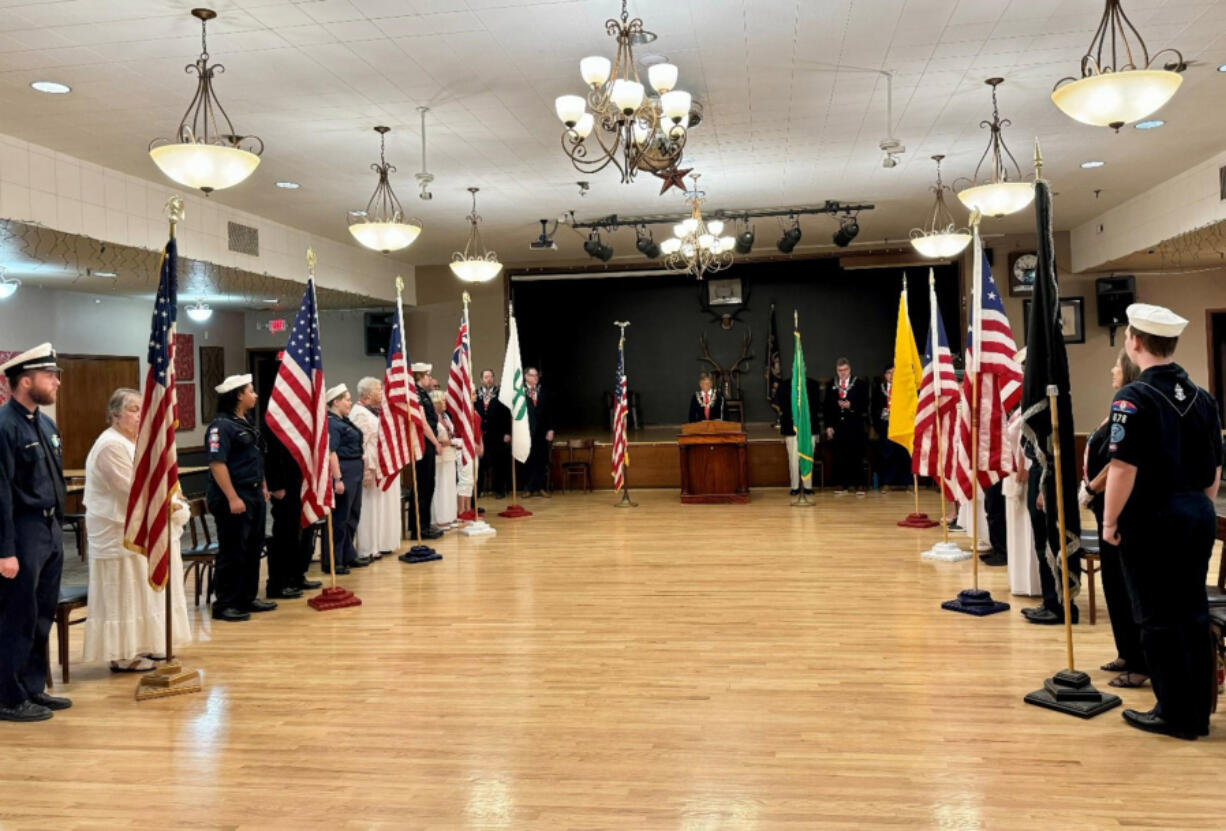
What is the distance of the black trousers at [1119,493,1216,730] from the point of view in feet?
11.4

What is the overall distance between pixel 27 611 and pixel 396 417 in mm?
3980

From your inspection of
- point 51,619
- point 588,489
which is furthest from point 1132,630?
point 588,489

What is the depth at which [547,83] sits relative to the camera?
6.54m

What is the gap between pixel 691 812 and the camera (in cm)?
300

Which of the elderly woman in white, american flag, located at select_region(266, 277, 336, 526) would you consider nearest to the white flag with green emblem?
american flag, located at select_region(266, 277, 336, 526)

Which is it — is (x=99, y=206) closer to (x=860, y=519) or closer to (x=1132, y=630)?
(x=860, y=519)

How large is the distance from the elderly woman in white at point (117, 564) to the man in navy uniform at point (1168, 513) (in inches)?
171

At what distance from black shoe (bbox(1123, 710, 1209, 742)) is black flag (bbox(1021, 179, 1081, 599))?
2.41 feet

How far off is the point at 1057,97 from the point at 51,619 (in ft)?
18.5

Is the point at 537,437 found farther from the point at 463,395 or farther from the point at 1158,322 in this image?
the point at 1158,322

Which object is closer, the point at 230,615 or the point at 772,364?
the point at 230,615

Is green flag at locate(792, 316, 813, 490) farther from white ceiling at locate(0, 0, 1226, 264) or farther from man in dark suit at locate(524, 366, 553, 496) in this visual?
man in dark suit at locate(524, 366, 553, 496)

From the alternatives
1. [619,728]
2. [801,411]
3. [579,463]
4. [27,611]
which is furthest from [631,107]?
[579,463]

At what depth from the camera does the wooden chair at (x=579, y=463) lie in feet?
43.7
